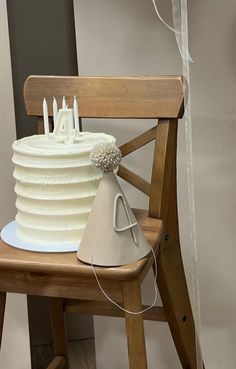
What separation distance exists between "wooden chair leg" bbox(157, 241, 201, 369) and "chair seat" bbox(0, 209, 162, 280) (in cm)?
18

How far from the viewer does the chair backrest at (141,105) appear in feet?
4.18

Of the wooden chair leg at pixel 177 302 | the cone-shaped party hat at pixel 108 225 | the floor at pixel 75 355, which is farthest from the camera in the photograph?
the floor at pixel 75 355

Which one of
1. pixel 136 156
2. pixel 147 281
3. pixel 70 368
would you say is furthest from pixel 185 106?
pixel 70 368

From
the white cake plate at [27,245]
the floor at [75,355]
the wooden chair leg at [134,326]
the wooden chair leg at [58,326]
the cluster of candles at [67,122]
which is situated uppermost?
the cluster of candles at [67,122]

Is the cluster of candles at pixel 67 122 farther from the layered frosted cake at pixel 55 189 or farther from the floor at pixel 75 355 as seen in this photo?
the floor at pixel 75 355

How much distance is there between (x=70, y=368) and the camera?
168 centimetres

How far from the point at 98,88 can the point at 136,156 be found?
228mm

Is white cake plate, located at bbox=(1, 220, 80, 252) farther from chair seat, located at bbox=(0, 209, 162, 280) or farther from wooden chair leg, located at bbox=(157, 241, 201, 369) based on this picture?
wooden chair leg, located at bbox=(157, 241, 201, 369)

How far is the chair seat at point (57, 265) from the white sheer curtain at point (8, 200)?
334mm

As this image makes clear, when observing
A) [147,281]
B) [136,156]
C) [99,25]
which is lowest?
[147,281]

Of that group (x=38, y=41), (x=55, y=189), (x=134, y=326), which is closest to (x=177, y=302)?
(x=134, y=326)

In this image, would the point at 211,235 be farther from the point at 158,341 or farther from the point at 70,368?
the point at 70,368

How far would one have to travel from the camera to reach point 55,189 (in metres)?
1.14

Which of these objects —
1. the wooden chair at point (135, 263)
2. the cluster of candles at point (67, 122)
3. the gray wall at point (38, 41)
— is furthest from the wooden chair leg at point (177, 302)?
the gray wall at point (38, 41)
